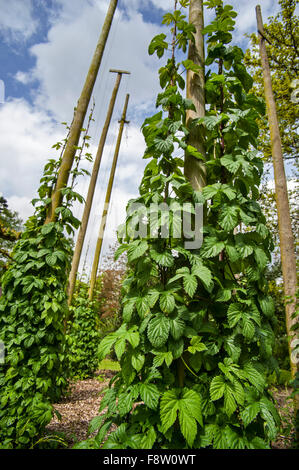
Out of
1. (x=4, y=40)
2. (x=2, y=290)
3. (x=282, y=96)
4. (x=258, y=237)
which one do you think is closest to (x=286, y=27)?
(x=282, y=96)

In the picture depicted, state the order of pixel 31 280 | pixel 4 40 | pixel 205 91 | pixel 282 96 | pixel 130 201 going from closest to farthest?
pixel 130 201 < pixel 205 91 < pixel 31 280 < pixel 4 40 < pixel 282 96

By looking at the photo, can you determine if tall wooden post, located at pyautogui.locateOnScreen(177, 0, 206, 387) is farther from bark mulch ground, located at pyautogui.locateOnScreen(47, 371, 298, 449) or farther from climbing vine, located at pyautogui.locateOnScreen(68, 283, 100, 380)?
climbing vine, located at pyautogui.locateOnScreen(68, 283, 100, 380)

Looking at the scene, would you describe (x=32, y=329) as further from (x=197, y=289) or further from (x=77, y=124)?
(x=77, y=124)

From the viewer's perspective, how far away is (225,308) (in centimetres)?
124

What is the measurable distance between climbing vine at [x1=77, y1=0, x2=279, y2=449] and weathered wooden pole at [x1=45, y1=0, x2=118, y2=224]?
4.45ft

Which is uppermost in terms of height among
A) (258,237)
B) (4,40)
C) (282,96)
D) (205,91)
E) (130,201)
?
(282,96)

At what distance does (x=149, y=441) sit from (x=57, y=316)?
1.45 meters

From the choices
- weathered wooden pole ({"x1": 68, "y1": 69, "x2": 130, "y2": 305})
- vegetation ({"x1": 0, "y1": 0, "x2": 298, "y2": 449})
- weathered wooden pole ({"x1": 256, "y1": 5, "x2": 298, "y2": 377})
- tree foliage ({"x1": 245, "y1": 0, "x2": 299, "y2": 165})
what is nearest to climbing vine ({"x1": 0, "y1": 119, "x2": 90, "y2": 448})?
vegetation ({"x1": 0, "y1": 0, "x2": 298, "y2": 449})

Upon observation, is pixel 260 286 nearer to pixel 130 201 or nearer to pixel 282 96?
pixel 130 201

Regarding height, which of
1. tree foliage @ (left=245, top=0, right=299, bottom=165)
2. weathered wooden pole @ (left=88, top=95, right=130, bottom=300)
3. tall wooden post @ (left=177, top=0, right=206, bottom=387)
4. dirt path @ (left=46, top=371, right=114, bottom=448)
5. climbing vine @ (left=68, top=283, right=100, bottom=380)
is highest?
tree foliage @ (left=245, top=0, right=299, bottom=165)
